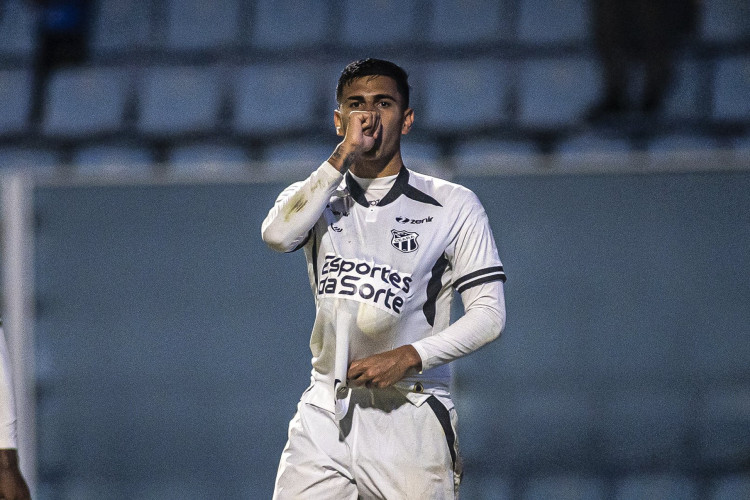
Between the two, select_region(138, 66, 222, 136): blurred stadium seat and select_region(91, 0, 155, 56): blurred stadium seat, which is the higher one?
select_region(91, 0, 155, 56): blurred stadium seat

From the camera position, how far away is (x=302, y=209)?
223cm

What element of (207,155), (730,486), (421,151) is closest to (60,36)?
(207,155)

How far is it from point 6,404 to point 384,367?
2.59ft

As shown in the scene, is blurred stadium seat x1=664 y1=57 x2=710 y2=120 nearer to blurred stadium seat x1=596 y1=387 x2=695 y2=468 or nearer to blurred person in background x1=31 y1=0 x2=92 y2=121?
blurred stadium seat x1=596 y1=387 x2=695 y2=468

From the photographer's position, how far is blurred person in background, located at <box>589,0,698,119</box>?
4.86m

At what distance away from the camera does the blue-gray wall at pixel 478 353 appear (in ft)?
13.0

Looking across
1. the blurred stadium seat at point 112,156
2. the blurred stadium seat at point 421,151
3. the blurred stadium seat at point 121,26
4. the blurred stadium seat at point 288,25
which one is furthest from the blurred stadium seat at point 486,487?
the blurred stadium seat at point 121,26

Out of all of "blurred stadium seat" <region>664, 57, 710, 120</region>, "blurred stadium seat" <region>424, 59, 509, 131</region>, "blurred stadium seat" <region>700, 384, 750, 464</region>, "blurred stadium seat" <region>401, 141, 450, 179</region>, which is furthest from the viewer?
"blurred stadium seat" <region>424, 59, 509, 131</region>

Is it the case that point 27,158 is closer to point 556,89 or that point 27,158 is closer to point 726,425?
point 556,89

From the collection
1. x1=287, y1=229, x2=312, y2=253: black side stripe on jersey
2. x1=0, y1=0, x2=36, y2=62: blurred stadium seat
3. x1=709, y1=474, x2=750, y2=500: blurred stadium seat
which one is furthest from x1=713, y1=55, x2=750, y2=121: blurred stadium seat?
x1=0, y1=0, x2=36, y2=62: blurred stadium seat

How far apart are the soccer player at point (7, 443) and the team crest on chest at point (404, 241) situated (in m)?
0.89

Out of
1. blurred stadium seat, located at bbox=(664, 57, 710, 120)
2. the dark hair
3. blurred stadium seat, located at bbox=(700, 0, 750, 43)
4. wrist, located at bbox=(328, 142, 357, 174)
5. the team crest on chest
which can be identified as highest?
blurred stadium seat, located at bbox=(700, 0, 750, 43)

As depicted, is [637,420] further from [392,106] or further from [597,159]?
[392,106]

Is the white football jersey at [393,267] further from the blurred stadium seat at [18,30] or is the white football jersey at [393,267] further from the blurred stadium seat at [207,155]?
the blurred stadium seat at [18,30]
